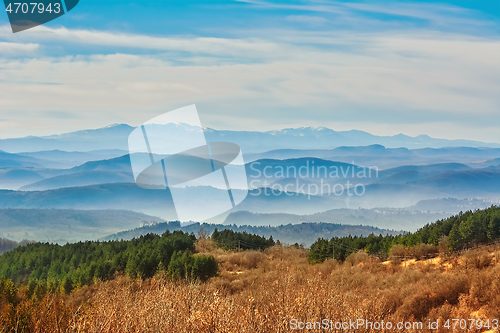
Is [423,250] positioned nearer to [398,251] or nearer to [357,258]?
[398,251]

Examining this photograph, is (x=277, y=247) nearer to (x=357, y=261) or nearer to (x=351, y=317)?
(x=357, y=261)

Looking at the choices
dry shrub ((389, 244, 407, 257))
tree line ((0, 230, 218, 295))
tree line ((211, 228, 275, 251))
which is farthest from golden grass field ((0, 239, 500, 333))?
tree line ((211, 228, 275, 251))

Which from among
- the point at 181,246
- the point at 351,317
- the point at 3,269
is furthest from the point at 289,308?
the point at 3,269

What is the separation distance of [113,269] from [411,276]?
38043 mm

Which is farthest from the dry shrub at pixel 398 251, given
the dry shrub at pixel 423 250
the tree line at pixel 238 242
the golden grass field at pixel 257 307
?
the tree line at pixel 238 242

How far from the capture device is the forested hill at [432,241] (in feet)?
163

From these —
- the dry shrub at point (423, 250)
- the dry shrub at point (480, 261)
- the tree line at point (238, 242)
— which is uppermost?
the dry shrub at point (480, 261)

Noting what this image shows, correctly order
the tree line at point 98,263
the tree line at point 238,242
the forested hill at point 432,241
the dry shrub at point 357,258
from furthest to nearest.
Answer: the tree line at point 238,242
the dry shrub at point 357,258
the forested hill at point 432,241
the tree line at point 98,263

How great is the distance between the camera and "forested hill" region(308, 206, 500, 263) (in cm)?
4975

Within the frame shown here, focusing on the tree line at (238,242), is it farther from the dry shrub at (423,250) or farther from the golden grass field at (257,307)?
the golden grass field at (257,307)

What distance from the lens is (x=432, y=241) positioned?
175 feet

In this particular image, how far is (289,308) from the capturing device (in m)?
10.5

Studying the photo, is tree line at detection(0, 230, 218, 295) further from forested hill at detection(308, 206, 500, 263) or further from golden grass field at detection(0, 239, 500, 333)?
golden grass field at detection(0, 239, 500, 333)

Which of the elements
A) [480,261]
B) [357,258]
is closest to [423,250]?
[357,258]
